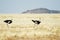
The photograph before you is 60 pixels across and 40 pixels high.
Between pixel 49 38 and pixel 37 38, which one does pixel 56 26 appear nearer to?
pixel 49 38

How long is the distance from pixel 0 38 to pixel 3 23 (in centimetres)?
54

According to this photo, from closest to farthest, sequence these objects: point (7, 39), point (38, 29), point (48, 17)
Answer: point (7, 39) → point (38, 29) → point (48, 17)

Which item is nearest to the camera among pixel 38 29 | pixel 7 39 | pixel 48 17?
pixel 7 39

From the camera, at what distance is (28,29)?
374 centimetres

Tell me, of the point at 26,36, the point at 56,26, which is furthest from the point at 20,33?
the point at 56,26

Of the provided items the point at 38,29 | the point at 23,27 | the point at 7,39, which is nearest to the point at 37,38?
the point at 38,29

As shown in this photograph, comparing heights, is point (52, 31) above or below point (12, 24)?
below

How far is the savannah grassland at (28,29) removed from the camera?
11.7 ft

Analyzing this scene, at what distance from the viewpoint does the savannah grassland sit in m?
3.56

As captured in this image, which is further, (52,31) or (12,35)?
(52,31)

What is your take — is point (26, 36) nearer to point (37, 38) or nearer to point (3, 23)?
point (37, 38)

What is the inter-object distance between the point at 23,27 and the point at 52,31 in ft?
2.78

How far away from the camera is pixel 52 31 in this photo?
149 inches

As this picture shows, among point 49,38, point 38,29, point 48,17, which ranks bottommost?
point 49,38
